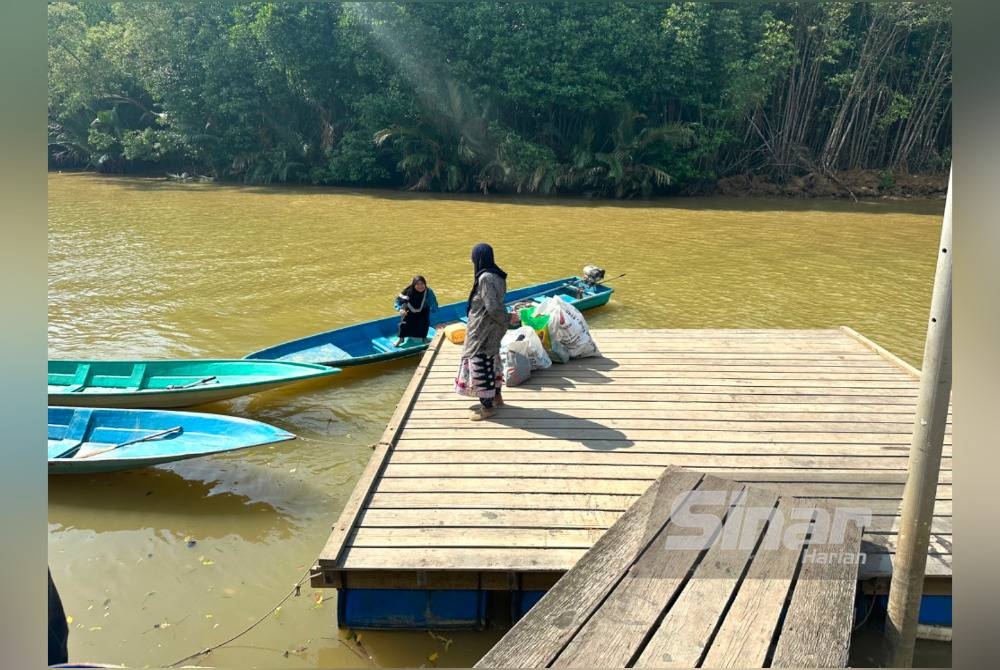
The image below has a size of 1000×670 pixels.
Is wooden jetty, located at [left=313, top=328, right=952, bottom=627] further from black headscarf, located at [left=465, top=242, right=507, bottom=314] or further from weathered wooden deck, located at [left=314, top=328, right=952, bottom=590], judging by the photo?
black headscarf, located at [left=465, top=242, right=507, bottom=314]

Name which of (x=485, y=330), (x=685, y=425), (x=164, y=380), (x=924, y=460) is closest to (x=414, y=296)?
(x=164, y=380)

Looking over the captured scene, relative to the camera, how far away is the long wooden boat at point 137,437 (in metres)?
5.12

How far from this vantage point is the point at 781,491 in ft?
12.5

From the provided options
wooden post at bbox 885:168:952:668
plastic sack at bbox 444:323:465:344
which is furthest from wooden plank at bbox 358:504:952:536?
plastic sack at bbox 444:323:465:344

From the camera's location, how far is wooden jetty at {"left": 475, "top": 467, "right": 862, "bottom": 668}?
267 centimetres

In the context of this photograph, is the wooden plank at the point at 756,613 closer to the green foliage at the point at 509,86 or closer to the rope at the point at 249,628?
the rope at the point at 249,628

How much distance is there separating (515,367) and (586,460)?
4.56 feet

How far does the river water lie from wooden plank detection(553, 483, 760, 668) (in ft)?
3.41

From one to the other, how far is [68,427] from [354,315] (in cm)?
472

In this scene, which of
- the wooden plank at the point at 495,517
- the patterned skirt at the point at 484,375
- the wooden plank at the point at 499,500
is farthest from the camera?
the patterned skirt at the point at 484,375

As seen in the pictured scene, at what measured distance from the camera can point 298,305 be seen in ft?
34.7

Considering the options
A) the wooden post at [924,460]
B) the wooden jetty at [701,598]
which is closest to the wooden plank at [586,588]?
the wooden jetty at [701,598]

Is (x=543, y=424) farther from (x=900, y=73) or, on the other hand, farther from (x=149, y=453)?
(x=900, y=73)

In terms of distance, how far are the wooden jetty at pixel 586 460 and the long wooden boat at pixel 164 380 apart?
1.33 m
